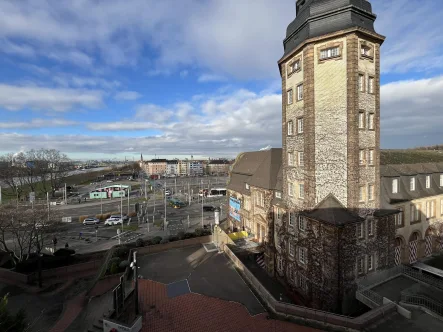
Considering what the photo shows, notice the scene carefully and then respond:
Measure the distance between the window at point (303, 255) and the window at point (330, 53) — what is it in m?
13.8

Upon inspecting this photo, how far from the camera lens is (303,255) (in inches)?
696

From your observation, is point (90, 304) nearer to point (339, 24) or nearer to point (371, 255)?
point (371, 255)

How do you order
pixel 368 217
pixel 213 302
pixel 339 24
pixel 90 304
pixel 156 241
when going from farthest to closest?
pixel 156 241 → pixel 90 304 → pixel 368 217 → pixel 339 24 → pixel 213 302

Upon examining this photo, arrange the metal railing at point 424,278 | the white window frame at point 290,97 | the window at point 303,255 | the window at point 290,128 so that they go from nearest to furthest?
the metal railing at point 424,278 → the window at point 303,255 → the white window frame at point 290,97 → the window at point 290,128

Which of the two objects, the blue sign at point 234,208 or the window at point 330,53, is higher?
the window at point 330,53

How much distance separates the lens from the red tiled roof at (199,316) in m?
12.4

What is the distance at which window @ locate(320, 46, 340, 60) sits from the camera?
613 inches

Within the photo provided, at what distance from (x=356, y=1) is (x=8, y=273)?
38.7 m

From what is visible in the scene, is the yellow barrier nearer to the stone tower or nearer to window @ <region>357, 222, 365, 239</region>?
the stone tower

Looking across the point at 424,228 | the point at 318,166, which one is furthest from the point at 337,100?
the point at 424,228

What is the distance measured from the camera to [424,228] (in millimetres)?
22562

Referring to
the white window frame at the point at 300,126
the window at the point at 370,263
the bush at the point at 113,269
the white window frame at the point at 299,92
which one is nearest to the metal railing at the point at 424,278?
the window at the point at 370,263

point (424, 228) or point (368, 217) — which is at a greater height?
point (368, 217)

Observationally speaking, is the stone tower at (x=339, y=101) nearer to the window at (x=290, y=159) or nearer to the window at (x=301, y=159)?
the window at (x=301, y=159)
